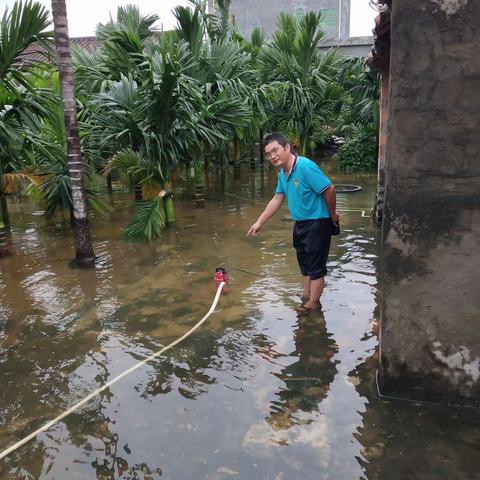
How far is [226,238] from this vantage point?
23.6 feet

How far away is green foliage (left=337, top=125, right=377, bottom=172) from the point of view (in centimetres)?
1449

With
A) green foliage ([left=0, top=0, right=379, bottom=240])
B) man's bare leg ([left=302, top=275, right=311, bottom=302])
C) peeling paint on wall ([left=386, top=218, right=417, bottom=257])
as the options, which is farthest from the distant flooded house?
peeling paint on wall ([left=386, top=218, right=417, bottom=257])

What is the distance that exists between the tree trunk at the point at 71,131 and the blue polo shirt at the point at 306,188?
2.74 metres

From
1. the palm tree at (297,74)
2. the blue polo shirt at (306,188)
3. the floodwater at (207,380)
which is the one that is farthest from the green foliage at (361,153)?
the blue polo shirt at (306,188)

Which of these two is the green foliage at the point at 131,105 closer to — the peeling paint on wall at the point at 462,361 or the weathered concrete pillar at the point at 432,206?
the weathered concrete pillar at the point at 432,206

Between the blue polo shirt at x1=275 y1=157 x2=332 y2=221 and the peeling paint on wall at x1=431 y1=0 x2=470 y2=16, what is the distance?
154 centimetres

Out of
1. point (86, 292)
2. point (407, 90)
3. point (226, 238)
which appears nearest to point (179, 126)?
point (226, 238)

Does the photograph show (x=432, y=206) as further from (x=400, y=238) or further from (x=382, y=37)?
(x=382, y=37)

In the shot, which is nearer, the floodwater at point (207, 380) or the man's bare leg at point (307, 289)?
the floodwater at point (207, 380)

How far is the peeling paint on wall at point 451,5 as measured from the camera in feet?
8.63

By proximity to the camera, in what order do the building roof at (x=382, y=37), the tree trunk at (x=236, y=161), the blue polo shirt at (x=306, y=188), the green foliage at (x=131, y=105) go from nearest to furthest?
the blue polo shirt at (x=306, y=188) → the building roof at (x=382, y=37) → the green foliage at (x=131, y=105) → the tree trunk at (x=236, y=161)

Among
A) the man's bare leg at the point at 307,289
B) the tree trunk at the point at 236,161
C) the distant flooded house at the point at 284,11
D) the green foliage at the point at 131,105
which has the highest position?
the distant flooded house at the point at 284,11

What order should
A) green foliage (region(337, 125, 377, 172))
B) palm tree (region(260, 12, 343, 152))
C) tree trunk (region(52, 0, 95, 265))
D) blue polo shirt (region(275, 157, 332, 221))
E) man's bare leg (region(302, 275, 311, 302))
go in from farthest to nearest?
green foliage (region(337, 125, 377, 172)), palm tree (region(260, 12, 343, 152)), tree trunk (region(52, 0, 95, 265)), man's bare leg (region(302, 275, 311, 302)), blue polo shirt (region(275, 157, 332, 221))

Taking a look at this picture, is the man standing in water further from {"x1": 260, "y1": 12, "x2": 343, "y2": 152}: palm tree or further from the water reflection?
{"x1": 260, "y1": 12, "x2": 343, "y2": 152}: palm tree
